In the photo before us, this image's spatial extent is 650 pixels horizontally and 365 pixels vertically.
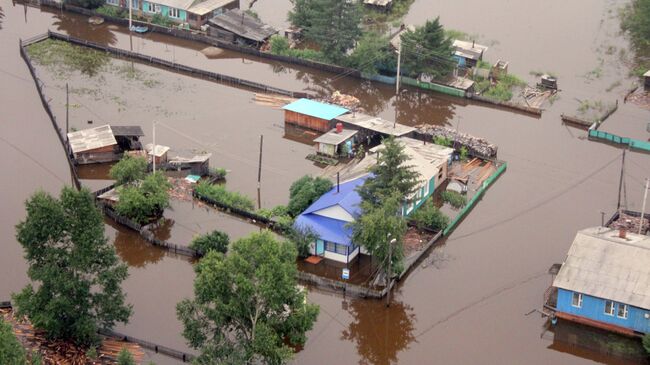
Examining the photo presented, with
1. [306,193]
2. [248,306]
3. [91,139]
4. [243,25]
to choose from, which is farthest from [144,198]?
[243,25]

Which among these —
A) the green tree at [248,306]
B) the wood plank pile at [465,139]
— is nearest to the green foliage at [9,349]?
the green tree at [248,306]

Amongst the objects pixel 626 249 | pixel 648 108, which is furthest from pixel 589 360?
pixel 648 108

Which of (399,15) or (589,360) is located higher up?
(399,15)

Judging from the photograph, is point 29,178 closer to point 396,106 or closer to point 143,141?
point 143,141

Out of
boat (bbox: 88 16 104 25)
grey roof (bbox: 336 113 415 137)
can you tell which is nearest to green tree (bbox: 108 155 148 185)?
grey roof (bbox: 336 113 415 137)

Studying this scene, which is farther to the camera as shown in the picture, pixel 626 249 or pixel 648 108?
pixel 648 108

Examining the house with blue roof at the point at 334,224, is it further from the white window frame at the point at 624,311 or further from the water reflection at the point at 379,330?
the white window frame at the point at 624,311

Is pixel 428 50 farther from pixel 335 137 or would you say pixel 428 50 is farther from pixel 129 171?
pixel 129 171

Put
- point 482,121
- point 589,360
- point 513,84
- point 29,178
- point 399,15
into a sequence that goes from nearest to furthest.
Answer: point 589,360 → point 29,178 → point 482,121 → point 513,84 → point 399,15
